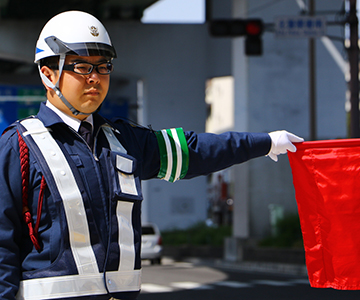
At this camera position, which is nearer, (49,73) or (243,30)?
(49,73)

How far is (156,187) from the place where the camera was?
32.0 meters

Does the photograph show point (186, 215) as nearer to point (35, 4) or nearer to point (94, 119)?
point (35, 4)

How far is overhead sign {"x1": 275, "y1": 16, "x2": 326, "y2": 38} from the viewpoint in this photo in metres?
16.7

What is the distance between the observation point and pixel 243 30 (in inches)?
635

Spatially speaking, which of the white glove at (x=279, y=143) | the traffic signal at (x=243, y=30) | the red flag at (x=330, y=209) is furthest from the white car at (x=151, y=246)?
the white glove at (x=279, y=143)

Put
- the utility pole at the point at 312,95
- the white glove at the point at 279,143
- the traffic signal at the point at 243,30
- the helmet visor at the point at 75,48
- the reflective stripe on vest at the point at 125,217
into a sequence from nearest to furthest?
1. the reflective stripe on vest at the point at 125,217
2. the helmet visor at the point at 75,48
3. the white glove at the point at 279,143
4. the traffic signal at the point at 243,30
5. the utility pole at the point at 312,95

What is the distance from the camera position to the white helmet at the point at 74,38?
9.88ft

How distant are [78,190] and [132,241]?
33 centimetres

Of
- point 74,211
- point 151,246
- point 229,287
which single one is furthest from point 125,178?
point 151,246

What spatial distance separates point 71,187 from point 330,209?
1.72 metres

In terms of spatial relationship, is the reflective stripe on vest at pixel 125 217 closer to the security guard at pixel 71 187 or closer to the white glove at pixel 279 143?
the security guard at pixel 71 187

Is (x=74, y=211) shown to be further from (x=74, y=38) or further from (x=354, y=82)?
(x=354, y=82)

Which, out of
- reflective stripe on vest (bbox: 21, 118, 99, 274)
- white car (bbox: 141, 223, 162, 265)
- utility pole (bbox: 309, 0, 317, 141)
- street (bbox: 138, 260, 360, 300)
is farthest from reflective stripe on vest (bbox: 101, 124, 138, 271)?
white car (bbox: 141, 223, 162, 265)

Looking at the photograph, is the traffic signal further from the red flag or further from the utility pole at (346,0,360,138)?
the red flag
